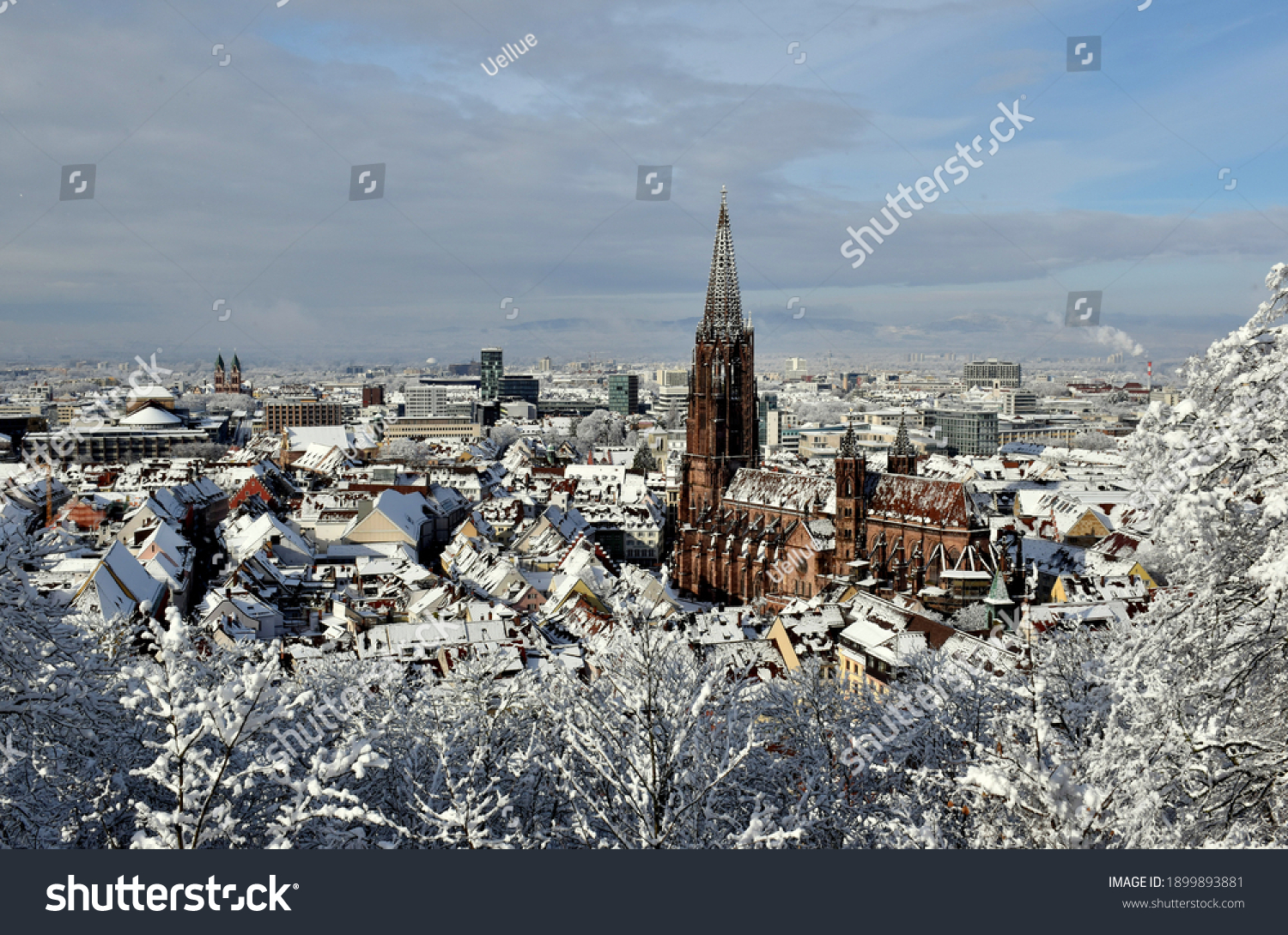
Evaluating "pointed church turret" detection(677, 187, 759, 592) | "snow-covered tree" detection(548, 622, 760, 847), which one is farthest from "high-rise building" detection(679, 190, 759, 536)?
"snow-covered tree" detection(548, 622, 760, 847)

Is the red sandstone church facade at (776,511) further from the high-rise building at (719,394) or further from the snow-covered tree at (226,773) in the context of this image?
the snow-covered tree at (226,773)

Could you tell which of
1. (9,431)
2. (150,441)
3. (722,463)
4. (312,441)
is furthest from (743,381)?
(9,431)

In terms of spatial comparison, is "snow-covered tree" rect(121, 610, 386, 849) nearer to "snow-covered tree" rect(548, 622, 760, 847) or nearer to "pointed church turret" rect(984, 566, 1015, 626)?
"snow-covered tree" rect(548, 622, 760, 847)

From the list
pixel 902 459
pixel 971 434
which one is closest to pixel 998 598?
pixel 902 459

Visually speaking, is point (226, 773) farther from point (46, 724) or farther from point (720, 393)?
point (720, 393)

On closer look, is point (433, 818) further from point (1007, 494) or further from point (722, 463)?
point (1007, 494)

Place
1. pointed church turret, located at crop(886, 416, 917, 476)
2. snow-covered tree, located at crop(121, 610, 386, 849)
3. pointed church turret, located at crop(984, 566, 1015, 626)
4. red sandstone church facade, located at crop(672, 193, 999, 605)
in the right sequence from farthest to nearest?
pointed church turret, located at crop(886, 416, 917, 476) < red sandstone church facade, located at crop(672, 193, 999, 605) < pointed church turret, located at crop(984, 566, 1015, 626) < snow-covered tree, located at crop(121, 610, 386, 849)

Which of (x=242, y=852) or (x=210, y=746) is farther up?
(x=242, y=852)
